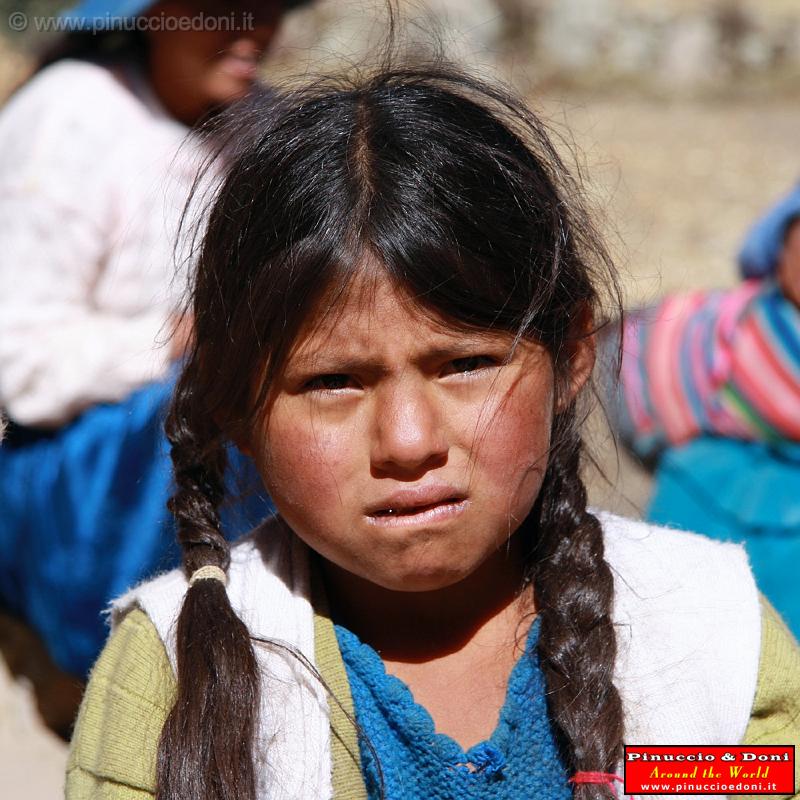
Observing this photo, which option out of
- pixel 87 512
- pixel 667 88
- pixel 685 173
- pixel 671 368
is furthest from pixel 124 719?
pixel 667 88

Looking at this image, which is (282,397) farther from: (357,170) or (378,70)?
(378,70)

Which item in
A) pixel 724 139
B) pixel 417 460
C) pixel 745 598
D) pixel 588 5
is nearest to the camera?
pixel 417 460

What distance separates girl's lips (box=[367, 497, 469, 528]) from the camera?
4.25ft

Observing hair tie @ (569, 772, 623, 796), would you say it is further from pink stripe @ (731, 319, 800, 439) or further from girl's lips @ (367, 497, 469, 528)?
pink stripe @ (731, 319, 800, 439)

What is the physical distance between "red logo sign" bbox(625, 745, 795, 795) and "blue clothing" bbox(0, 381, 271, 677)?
1.17 m

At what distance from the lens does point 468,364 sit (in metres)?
1.33

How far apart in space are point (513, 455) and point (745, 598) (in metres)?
0.40

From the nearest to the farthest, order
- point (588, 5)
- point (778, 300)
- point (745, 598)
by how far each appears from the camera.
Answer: point (745, 598), point (778, 300), point (588, 5)

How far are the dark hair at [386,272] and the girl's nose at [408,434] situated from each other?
10cm

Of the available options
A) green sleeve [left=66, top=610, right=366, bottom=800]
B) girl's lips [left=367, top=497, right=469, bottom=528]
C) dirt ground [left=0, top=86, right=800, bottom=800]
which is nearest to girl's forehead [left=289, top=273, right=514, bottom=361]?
girl's lips [left=367, top=497, right=469, bottom=528]

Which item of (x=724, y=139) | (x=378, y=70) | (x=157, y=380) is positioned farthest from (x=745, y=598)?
(x=724, y=139)

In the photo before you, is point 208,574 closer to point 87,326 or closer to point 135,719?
point 135,719

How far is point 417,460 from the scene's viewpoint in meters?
1.25

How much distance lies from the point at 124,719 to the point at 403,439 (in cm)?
50
